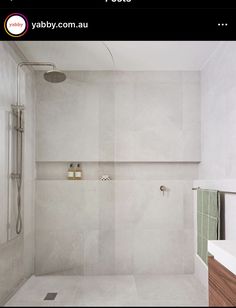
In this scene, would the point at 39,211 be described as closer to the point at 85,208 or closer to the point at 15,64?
the point at 85,208

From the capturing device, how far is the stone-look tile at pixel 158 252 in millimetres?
1729

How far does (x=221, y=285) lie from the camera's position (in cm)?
92

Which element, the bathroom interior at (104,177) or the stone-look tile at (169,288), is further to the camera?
the stone-look tile at (169,288)

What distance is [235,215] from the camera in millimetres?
1820

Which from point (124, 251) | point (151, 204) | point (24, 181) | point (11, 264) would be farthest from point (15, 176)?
point (151, 204)

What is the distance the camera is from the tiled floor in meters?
1.22

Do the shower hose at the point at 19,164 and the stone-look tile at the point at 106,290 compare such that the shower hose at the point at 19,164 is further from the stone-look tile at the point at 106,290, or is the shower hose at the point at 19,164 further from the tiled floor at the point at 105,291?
the stone-look tile at the point at 106,290

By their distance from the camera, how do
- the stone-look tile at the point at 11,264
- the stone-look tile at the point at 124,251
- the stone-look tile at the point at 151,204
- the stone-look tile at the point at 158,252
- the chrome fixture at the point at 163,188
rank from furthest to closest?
the chrome fixture at the point at 163,188 → the stone-look tile at the point at 151,204 → the stone-look tile at the point at 158,252 → the stone-look tile at the point at 124,251 → the stone-look tile at the point at 11,264

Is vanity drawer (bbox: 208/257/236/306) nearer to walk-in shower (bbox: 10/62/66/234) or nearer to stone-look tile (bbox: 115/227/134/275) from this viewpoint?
stone-look tile (bbox: 115/227/134/275)

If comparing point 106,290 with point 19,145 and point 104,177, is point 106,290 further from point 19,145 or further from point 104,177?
point 19,145
